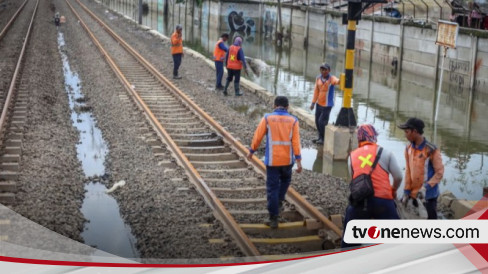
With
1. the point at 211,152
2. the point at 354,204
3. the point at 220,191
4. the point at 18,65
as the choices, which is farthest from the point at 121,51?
the point at 354,204

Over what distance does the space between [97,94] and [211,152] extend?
707 cm

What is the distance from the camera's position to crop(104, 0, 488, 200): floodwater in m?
11.6

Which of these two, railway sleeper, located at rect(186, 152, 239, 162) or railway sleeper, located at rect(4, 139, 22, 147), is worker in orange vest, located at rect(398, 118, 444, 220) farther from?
railway sleeper, located at rect(4, 139, 22, 147)

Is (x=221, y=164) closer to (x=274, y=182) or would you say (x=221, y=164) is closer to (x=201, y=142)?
(x=201, y=142)

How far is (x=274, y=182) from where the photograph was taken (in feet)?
25.2

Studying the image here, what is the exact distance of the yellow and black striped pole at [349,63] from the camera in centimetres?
1078

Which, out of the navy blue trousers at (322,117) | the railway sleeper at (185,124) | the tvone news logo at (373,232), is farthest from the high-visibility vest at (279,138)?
the railway sleeper at (185,124)

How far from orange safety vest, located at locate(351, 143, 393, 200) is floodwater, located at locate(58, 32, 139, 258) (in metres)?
2.65

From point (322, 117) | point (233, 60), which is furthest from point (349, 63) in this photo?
point (233, 60)

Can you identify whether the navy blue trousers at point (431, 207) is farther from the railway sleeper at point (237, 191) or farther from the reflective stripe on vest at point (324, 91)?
the reflective stripe on vest at point (324, 91)

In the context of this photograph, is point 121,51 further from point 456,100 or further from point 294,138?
point 294,138

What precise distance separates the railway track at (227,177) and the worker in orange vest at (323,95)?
177 centimetres

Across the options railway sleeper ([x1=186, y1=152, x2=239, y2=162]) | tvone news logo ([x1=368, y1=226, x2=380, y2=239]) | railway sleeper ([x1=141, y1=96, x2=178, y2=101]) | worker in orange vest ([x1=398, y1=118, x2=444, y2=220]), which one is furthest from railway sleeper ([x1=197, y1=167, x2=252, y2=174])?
tvone news logo ([x1=368, y1=226, x2=380, y2=239])

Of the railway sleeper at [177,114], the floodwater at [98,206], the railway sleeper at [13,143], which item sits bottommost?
the floodwater at [98,206]
